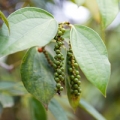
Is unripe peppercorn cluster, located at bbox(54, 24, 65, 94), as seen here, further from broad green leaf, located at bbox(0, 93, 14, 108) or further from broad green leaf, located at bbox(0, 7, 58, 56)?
broad green leaf, located at bbox(0, 93, 14, 108)

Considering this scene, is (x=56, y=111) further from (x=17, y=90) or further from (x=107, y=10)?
(x=107, y=10)

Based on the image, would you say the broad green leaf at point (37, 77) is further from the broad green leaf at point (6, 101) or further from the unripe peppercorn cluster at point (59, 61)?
the broad green leaf at point (6, 101)

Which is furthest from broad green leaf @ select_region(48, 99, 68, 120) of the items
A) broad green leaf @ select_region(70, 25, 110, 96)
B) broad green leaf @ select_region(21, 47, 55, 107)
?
broad green leaf @ select_region(70, 25, 110, 96)

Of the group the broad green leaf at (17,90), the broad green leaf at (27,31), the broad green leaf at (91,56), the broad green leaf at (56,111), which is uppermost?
the broad green leaf at (27,31)

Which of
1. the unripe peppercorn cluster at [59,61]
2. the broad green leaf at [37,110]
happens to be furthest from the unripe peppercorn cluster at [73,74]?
the broad green leaf at [37,110]

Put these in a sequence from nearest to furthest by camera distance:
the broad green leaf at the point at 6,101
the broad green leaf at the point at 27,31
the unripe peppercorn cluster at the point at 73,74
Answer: the broad green leaf at the point at 27,31 → the unripe peppercorn cluster at the point at 73,74 → the broad green leaf at the point at 6,101

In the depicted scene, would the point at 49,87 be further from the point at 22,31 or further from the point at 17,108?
the point at 17,108

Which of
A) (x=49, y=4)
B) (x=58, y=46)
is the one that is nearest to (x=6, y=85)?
(x=58, y=46)
